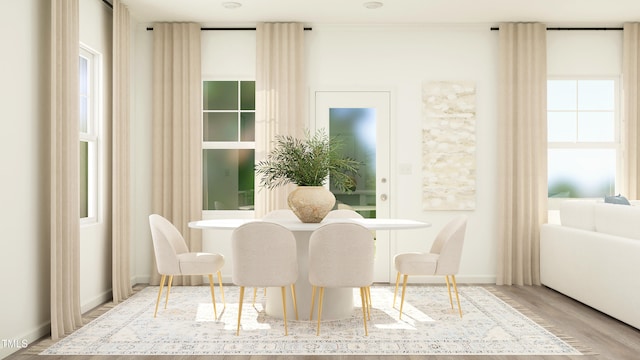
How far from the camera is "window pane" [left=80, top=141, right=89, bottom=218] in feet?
16.7

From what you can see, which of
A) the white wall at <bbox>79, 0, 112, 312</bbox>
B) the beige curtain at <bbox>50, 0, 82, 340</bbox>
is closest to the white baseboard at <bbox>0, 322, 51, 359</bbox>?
the beige curtain at <bbox>50, 0, 82, 340</bbox>

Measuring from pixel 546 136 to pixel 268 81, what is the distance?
10.4 feet

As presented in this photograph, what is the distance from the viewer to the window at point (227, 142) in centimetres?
631

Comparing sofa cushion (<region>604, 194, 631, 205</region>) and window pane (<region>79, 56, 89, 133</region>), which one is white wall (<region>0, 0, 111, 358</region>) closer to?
window pane (<region>79, 56, 89, 133</region>)

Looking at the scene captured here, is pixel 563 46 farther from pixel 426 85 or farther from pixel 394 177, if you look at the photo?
pixel 394 177

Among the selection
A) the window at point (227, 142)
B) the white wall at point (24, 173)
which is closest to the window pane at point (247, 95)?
the window at point (227, 142)

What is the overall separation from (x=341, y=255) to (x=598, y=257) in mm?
2344

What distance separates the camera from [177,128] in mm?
6121

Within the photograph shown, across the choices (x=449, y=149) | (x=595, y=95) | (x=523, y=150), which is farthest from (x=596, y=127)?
(x=449, y=149)

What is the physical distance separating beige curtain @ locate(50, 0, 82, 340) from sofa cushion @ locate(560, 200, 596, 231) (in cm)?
443

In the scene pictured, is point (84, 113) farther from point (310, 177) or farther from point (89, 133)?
point (310, 177)

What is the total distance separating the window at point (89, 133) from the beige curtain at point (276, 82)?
1.70 m

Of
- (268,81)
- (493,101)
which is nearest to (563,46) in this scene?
(493,101)

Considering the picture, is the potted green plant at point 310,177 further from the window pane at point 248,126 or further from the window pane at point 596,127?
the window pane at point 596,127
